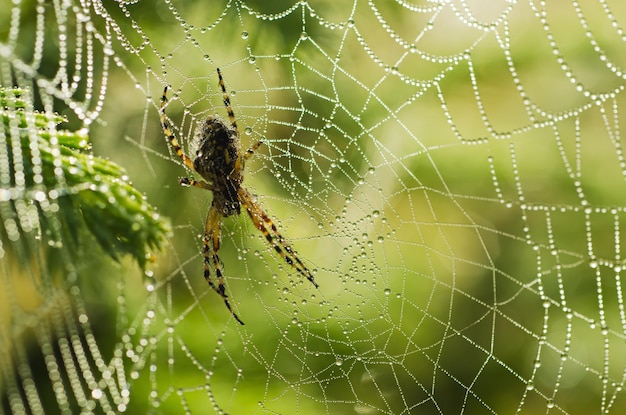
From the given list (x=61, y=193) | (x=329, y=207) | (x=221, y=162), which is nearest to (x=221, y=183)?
(x=221, y=162)

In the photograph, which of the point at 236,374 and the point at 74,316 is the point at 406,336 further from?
the point at 74,316

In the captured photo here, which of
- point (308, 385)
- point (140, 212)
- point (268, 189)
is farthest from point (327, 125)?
point (140, 212)

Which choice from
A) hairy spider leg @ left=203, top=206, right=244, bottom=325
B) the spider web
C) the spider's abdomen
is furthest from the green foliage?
hairy spider leg @ left=203, top=206, right=244, bottom=325

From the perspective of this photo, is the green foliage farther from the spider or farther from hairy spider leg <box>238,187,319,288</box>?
hairy spider leg <box>238,187,319,288</box>

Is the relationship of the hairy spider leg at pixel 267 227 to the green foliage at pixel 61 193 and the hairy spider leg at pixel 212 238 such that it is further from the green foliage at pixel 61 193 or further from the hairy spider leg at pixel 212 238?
the green foliage at pixel 61 193

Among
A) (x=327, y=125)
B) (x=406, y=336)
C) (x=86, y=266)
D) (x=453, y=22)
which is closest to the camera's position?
(x=86, y=266)

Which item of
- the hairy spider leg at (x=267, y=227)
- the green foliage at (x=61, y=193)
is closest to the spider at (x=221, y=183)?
the hairy spider leg at (x=267, y=227)
